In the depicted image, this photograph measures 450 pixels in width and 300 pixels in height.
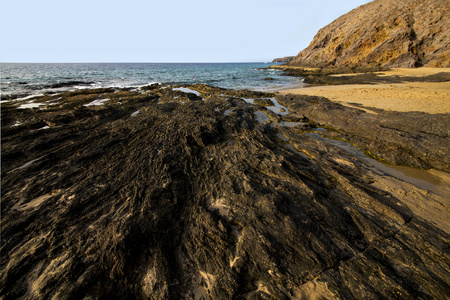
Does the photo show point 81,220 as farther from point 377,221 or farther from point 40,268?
point 377,221

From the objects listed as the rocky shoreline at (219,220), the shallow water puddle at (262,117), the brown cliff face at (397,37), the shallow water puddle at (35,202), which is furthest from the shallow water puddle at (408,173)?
the brown cliff face at (397,37)

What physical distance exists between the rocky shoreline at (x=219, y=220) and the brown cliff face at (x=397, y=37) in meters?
41.9

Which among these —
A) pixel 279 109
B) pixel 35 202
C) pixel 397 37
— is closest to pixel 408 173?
pixel 279 109

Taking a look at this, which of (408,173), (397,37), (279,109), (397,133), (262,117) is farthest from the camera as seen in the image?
(397,37)

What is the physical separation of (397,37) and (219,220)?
188 feet

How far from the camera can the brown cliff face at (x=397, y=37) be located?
33.1m

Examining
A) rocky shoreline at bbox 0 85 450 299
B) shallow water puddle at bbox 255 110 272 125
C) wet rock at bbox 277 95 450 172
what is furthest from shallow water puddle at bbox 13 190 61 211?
wet rock at bbox 277 95 450 172

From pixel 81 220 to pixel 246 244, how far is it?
14.7ft

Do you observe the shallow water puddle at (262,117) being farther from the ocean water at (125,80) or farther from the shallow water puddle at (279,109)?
the ocean water at (125,80)

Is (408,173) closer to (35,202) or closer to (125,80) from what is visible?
(35,202)

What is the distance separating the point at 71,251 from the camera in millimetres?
3832

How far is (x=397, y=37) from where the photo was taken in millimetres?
37406

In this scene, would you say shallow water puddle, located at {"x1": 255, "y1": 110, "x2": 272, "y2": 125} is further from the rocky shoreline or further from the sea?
the sea

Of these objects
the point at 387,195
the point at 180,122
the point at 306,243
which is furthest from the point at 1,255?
the point at 387,195
